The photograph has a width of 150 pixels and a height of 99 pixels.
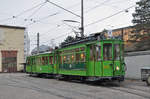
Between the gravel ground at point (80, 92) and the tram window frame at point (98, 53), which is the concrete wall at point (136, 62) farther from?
the tram window frame at point (98, 53)

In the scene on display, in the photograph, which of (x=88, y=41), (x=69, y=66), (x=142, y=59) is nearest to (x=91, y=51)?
(x=88, y=41)

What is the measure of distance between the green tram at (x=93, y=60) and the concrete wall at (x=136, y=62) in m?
4.23

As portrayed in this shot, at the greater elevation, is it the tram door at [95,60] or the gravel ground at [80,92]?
the tram door at [95,60]

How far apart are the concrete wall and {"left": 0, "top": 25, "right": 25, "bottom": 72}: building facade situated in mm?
30119

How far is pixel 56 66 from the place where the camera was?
67.9 feet

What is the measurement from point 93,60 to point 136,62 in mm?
5978

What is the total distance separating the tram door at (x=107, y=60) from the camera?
14.0m

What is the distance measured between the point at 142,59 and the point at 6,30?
34.6 m

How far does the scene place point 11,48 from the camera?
47.2 metres

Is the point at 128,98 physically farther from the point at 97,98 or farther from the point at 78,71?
the point at 78,71

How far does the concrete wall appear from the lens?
718 inches

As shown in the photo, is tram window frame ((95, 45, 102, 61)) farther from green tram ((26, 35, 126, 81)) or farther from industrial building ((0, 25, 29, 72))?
industrial building ((0, 25, 29, 72))

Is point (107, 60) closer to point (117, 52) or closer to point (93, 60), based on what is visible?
point (117, 52)

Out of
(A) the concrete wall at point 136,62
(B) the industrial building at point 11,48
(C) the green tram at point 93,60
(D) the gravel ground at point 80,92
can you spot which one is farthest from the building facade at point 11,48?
(D) the gravel ground at point 80,92
